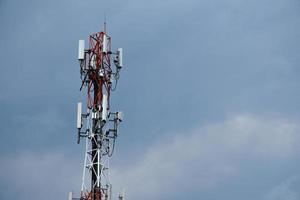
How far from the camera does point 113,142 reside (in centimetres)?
Answer: 7825

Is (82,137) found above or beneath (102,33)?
beneath

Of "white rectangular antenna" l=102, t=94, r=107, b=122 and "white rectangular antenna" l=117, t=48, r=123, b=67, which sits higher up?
"white rectangular antenna" l=117, t=48, r=123, b=67

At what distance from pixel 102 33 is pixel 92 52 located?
6.48 ft

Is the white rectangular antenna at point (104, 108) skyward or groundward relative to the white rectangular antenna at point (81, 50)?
groundward

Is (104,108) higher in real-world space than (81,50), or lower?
lower

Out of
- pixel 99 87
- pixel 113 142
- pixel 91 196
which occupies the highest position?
pixel 99 87

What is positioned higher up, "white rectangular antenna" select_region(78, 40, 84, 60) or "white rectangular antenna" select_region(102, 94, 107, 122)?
"white rectangular antenna" select_region(78, 40, 84, 60)

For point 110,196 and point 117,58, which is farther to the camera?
point 117,58

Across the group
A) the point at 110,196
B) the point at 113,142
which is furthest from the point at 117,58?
the point at 110,196

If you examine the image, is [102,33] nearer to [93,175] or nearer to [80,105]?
[80,105]

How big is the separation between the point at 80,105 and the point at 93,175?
20.0 ft

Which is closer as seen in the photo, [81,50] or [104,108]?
[104,108]

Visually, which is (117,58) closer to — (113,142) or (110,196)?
(113,142)

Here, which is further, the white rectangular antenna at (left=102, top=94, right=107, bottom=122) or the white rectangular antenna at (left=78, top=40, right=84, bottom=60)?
the white rectangular antenna at (left=78, top=40, right=84, bottom=60)
